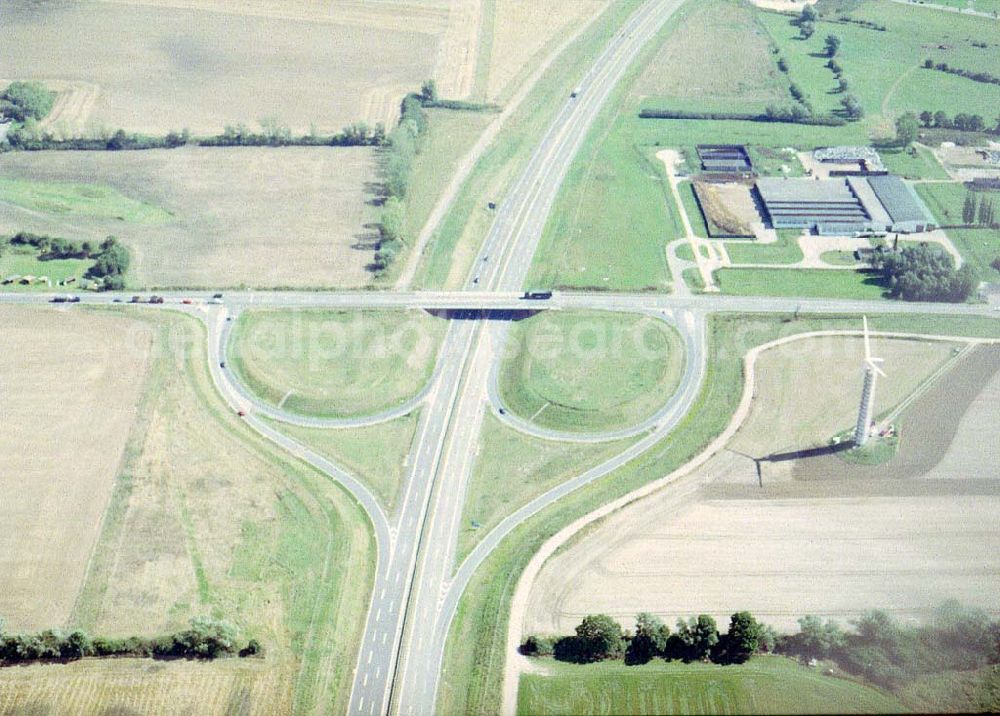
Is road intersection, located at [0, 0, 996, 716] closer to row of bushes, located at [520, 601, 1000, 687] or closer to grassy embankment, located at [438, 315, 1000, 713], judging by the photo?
grassy embankment, located at [438, 315, 1000, 713]

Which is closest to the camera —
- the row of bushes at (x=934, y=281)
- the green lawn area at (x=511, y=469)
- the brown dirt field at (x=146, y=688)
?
the brown dirt field at (x=146, y=688)

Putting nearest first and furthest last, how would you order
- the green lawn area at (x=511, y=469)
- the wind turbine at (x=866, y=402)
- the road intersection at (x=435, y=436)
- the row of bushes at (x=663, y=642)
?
the row of bushes at (x=663, y=642) → the road intersection at (x=435, y=436) → the wind turbine at (x=866, y=402) → the green lawn area at (x=511, y=469)

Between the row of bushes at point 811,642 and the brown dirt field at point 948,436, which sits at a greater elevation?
the brown dirt field at point 948,436

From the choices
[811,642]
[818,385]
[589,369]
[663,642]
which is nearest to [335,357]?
[589,369]

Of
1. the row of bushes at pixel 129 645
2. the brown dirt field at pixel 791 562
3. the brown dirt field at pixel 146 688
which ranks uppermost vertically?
the brown dirt field at pixel 791 562

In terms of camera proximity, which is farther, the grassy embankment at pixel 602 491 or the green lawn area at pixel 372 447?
the green lawn area at pixel 372 447

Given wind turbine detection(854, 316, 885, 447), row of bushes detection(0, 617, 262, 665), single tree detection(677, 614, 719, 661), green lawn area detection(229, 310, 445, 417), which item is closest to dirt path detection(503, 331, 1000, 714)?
wind turbine detection(854, 316, 885, 447)

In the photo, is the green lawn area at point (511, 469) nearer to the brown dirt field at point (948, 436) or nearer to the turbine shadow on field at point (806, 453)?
the turbine shadow on field at point (806, 453)

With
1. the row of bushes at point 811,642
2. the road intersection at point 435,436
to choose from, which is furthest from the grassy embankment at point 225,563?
the row of bushes at point 811,642

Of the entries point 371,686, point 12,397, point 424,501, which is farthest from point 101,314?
point 371,686
